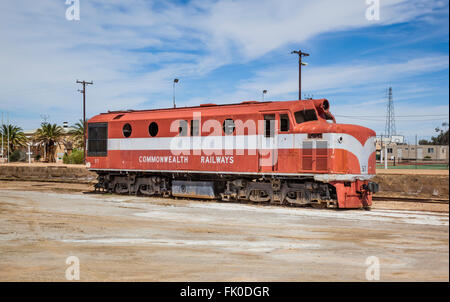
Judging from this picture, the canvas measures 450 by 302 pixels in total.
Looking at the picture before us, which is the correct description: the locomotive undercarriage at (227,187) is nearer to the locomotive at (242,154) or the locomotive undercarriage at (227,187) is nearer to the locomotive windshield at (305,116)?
the locomotive at (242,154)

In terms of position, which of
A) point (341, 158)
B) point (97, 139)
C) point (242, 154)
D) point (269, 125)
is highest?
point (269, 125)

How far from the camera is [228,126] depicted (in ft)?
58.0

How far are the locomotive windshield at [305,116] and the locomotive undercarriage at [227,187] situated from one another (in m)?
2.36

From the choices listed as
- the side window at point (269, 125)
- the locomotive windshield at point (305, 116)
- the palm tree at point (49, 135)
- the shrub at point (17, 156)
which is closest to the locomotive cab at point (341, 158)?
the locomotive windshield at point (305, 116)

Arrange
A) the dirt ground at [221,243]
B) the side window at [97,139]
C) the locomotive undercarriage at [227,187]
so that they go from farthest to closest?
the side window at [97,139], the locomotive undercarriage at [227,187], the dirt ground at [221,243]

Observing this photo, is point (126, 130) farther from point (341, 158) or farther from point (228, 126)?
point (341, 158)

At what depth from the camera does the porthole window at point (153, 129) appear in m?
20.0

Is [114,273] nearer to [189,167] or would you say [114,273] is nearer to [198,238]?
[198,238]

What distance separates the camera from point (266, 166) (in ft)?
55.1

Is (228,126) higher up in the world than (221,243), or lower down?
higher up

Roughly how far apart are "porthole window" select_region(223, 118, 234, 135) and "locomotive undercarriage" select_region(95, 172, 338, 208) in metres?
1.96

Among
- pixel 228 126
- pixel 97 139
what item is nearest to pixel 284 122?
pixel 228 126

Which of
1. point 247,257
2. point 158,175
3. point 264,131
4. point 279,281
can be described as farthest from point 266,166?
point 279,281

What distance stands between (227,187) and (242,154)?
6.22 feet
